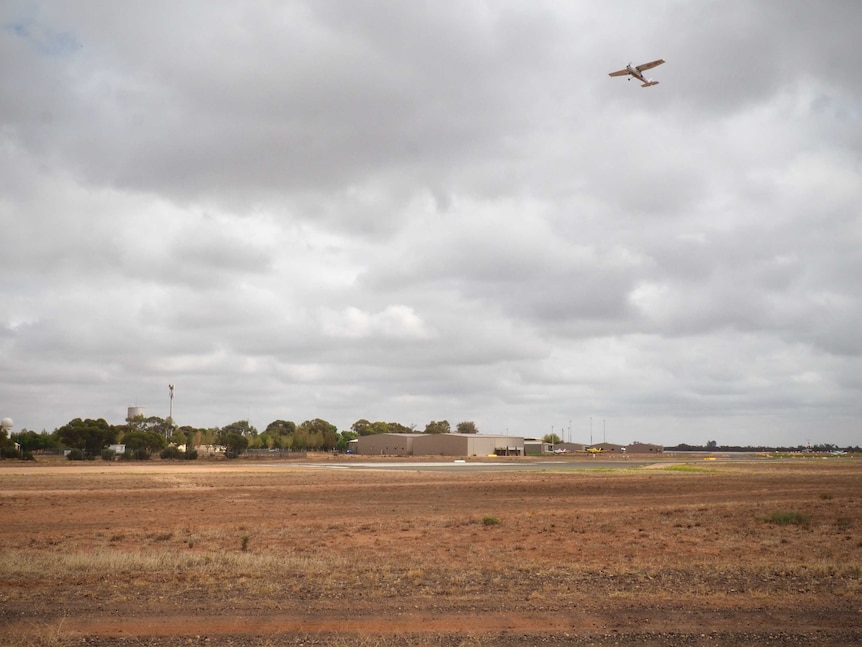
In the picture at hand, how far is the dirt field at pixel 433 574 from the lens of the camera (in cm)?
1253

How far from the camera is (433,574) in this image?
59.0 ft

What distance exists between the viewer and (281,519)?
31922 mm

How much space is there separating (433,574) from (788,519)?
18.7 meters

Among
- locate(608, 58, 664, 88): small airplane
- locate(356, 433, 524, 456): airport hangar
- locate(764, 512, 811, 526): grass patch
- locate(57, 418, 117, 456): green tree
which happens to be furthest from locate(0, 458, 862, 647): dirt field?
locate(356, 433, 524, 456): airport hangar

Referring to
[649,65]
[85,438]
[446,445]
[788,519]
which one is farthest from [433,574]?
[446,445]

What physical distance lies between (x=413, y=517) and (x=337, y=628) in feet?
65.4

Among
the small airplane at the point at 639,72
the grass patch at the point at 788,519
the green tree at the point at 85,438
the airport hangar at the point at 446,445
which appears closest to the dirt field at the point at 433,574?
the grass patch at the point at 788,519

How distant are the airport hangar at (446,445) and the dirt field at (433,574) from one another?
128773 mm

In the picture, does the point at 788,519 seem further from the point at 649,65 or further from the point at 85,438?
the point at 85,438

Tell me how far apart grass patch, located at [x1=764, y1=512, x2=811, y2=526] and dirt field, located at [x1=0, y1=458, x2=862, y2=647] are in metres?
0.11

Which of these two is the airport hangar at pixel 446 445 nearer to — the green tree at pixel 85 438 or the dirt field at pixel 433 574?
the green tree at pixel 85 438

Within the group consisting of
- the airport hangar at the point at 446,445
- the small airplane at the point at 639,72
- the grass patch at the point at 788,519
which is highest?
the small airplane at the point at 639,72

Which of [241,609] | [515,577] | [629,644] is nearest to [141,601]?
[241,609]

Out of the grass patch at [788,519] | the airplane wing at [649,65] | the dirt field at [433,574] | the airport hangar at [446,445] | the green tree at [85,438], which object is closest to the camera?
the dirt field at [433,574]
